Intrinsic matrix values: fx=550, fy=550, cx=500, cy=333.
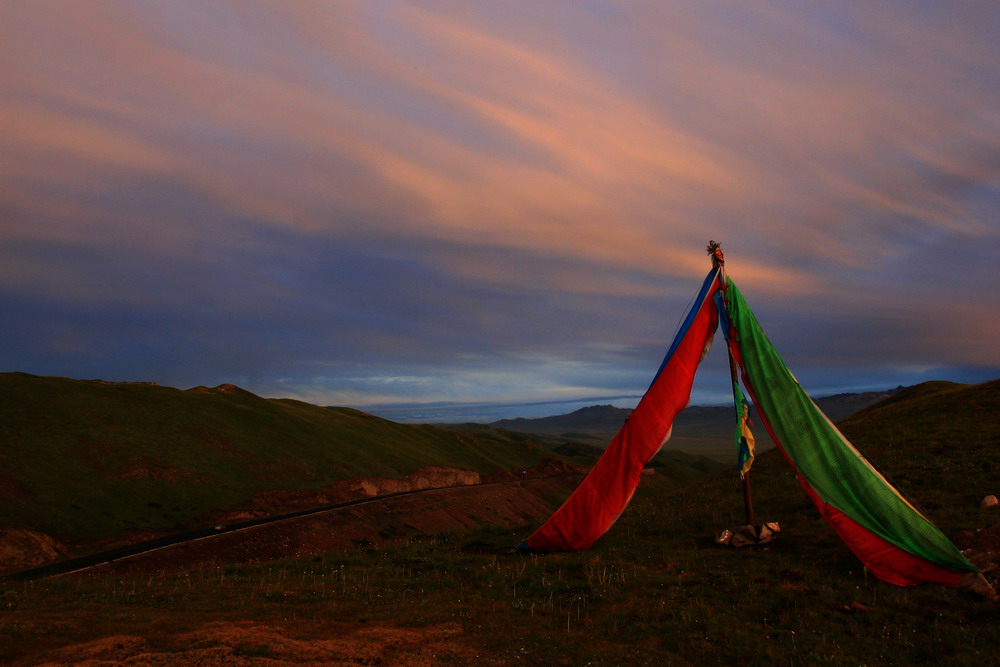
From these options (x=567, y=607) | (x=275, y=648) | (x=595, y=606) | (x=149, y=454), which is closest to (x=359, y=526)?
(x=149, y=454)

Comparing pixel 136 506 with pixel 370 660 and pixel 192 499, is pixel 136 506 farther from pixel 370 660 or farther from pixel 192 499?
pixel 370 660

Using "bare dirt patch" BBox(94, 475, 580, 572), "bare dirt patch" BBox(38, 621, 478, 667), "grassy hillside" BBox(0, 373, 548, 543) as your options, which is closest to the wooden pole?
"bare dirt patch" BBox(38, 621, 478, 667)

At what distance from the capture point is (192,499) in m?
51.2

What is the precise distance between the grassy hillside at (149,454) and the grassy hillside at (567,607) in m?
25.8

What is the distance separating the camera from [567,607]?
50.0 ft

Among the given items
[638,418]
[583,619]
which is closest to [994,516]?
[638,418]

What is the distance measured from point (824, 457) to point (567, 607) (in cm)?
937

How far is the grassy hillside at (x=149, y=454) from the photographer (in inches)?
1692

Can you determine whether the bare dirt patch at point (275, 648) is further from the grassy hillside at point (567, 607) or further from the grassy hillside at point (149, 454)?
the grassy hillside at point (149, 454)

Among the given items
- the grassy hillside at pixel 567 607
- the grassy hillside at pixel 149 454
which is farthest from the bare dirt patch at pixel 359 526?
the grassy hillside at pixel 567 607

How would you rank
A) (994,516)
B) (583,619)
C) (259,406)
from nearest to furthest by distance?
1. (583,619)
2. (994,516)
3. (259,406)

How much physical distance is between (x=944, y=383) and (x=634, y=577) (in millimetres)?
61914

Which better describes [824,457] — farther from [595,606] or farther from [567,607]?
[567,607]

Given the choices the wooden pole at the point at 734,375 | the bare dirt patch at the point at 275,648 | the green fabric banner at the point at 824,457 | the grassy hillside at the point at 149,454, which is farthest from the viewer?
the grassy hillside at the point at 149,454
